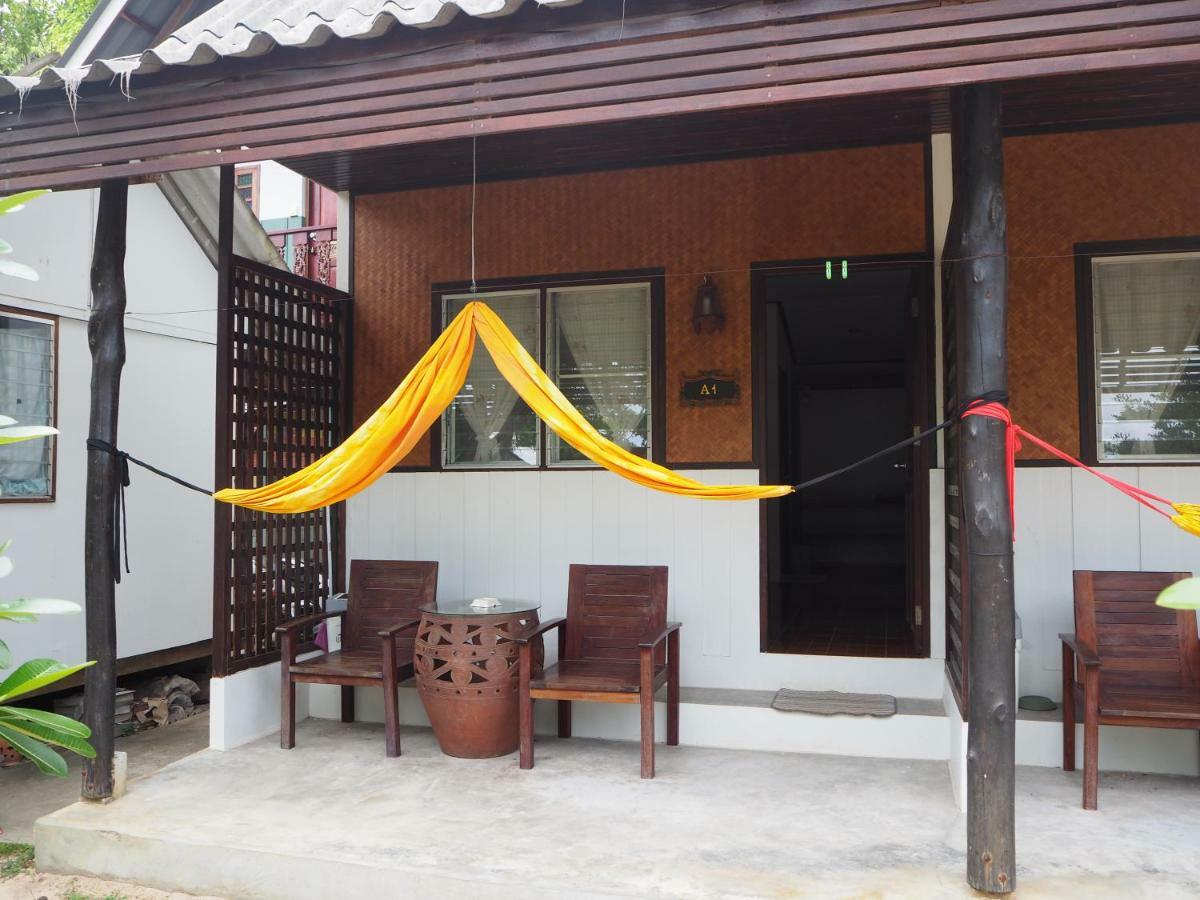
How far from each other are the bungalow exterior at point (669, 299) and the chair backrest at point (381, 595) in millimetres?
337

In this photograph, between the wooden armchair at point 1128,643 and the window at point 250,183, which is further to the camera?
the window at point 250,183

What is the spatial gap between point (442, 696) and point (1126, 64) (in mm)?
3446

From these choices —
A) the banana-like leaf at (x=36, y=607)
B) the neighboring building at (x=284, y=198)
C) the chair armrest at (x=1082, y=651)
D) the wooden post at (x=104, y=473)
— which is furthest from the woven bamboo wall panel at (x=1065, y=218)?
the neighboring building at (x=284, y=198)

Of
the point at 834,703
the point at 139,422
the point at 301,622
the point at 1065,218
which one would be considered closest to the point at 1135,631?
the point at 834,703

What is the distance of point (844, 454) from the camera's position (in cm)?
1102

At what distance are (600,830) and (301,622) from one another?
1.98m

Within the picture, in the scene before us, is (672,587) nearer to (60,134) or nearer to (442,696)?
(442,696)

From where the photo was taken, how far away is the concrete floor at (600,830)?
300cm

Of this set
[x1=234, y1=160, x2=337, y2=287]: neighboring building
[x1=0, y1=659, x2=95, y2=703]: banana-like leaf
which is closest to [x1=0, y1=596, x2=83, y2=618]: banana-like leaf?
[x1=0, y1=659, x2=95, y2=703]: banana-like leaf

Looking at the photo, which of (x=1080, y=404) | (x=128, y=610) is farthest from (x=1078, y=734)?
(x=128, y=610)

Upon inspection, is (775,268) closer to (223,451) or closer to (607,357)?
(607,357)

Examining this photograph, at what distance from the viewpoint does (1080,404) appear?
450 centimetres

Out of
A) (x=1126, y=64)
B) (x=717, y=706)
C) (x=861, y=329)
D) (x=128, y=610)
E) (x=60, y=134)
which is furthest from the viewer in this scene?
(x=861, y=329)

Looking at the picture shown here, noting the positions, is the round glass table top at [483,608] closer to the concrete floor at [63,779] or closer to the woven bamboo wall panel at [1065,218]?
the concrete floor at [63,779]
